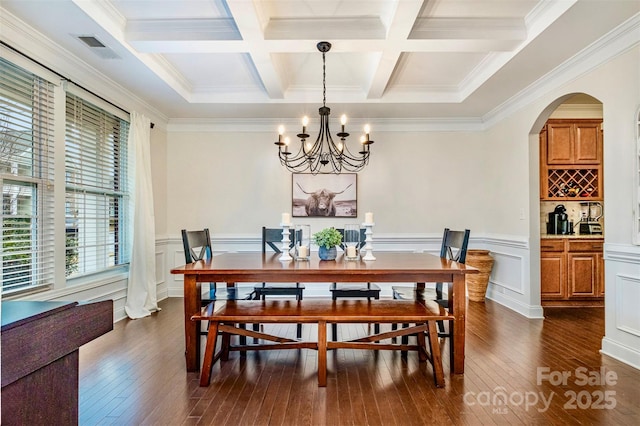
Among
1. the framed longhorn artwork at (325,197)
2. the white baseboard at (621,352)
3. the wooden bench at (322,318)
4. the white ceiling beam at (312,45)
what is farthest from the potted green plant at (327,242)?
the white baseboard at (621,352)

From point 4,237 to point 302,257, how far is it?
2099 mm

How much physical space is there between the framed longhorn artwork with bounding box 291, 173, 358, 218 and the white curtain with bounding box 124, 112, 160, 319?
6.08ft

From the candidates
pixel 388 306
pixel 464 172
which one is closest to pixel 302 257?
pixel 388 306

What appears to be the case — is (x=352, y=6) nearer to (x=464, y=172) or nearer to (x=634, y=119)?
(x=634, y=119)

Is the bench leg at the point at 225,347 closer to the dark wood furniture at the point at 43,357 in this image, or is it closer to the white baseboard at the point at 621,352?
the dark wood furniture at the point at 43,357

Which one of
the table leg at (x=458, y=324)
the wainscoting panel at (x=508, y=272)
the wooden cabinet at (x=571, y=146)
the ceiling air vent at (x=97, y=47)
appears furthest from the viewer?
the wooden cabinet at (x=571, y=146)

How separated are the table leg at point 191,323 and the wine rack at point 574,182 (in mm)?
4436

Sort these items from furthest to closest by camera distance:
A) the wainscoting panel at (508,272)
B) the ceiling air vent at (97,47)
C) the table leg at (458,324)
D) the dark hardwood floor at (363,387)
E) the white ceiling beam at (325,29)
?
the wainscoting panel at (508,272) → the white ceiling beam at (325,29) → the ceiling air vent at (97,47) → the table leg at (458,324) → the dark hardwood floor at (363,387)

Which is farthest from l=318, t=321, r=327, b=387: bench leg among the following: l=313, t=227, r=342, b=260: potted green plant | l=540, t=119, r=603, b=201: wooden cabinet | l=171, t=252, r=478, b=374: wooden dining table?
l=540, t=119, r=603, b=201: wooden cabinet

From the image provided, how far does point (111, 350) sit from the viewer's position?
9.70ft

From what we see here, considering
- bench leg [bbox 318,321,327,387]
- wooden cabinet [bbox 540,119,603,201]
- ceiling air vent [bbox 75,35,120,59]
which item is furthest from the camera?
wooden cabinet [bbox 540,119,603,201]

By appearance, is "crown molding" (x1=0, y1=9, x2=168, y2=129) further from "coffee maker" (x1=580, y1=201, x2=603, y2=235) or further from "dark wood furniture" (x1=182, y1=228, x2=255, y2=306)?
"coffee maker" (x1=580, y1=201, x2=603, y2=235)

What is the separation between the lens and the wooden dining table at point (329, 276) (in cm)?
241

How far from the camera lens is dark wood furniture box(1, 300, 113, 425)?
0.68m
